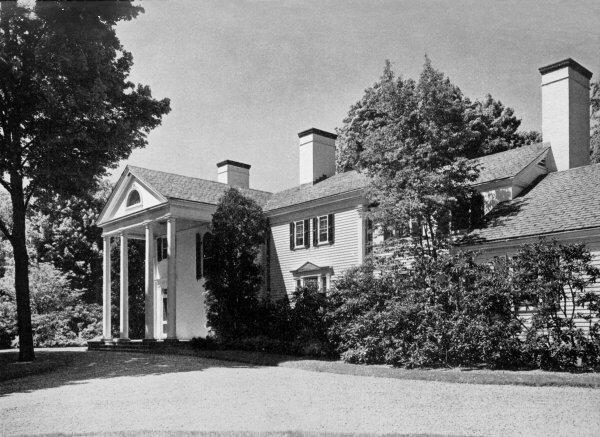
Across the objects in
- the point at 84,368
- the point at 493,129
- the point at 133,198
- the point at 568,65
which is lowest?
the point at 84,368

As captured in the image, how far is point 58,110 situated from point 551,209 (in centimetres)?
1603

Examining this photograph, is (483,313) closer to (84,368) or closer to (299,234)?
(84,368)

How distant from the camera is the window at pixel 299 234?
27.3 metres

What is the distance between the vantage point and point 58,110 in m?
20.1

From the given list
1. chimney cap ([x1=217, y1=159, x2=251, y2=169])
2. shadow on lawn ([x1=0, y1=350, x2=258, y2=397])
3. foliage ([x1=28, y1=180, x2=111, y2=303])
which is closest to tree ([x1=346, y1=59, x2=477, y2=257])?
shadow on lawn ([x1=0, y1=350, x2=258, y2=397])

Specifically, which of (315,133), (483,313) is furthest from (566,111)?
(315,133)

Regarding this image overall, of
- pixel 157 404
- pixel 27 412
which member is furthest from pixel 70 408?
pixel 157 404

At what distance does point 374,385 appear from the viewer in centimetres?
1283

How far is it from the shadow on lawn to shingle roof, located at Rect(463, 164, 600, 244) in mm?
8760

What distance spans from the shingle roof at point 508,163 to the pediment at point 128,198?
14.0 m

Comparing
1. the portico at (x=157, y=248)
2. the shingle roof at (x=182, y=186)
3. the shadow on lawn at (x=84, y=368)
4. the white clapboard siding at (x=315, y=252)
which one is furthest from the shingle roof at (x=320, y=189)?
the shadow on lawn at (x=84, y=368)

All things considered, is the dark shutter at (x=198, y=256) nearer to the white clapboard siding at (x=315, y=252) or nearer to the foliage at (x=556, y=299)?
the white clapboard siding at (x=315, y=252)

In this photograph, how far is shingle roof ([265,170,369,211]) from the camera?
25.5 meters

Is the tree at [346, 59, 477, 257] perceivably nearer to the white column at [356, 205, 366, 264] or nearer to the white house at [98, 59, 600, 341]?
the white house at [98, 59, 600, 341]
